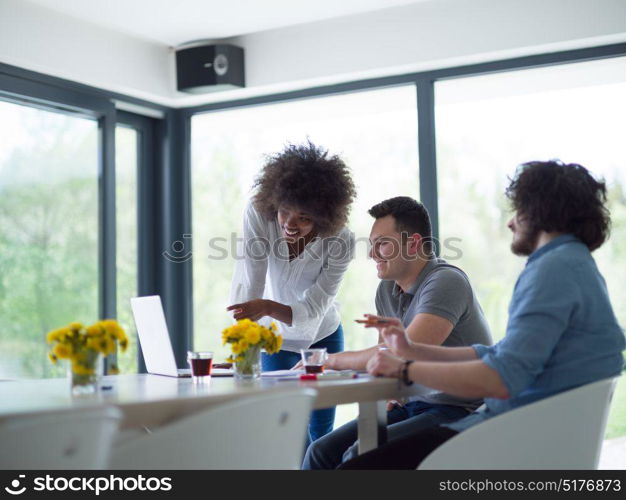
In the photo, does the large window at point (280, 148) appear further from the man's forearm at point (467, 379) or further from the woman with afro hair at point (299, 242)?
the man's forearm at point (467, 379)

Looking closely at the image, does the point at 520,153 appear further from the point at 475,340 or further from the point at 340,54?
the point at 475,340

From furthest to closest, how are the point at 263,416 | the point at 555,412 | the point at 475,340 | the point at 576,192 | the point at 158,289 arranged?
1. the point at 158,289
2. the point at 475,340
3. the point at 576,192
4. the point at 555,412
5. the point at 263,416

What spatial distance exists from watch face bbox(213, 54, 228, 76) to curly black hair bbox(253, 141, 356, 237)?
124cm

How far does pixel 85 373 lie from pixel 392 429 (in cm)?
93

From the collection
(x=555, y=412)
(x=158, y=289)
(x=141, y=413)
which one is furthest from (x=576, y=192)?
(x=158, y=289)

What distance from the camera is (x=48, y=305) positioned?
428cm

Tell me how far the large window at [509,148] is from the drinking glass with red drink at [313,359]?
1.86m

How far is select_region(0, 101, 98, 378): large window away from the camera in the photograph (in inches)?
160

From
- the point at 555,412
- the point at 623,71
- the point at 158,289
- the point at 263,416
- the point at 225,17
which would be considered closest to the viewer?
the point at 263,416

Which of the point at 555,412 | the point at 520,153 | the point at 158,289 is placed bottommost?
the point at 555,412

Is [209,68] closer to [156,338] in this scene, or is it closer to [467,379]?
[156,338]

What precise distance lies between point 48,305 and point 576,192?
305cm

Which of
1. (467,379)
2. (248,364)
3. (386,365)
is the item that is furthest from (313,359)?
(467,379)

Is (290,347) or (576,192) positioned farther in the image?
(290,347)
